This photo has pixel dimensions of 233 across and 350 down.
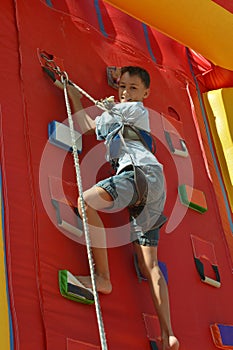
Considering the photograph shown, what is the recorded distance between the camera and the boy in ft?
6.04

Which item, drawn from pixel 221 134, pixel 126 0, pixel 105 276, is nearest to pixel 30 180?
pixel 105 276

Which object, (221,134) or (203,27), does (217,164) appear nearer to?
(221,134)

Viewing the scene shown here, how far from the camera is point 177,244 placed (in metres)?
2.17

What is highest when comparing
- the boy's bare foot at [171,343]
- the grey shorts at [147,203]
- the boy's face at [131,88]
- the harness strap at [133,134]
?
the boy's face at [131,88]

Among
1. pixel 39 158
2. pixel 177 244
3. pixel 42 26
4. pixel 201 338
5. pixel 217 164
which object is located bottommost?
pixel 201 338

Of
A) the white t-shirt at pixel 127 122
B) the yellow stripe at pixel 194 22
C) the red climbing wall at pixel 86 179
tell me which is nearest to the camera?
the red climbing wall at pixel 86 179

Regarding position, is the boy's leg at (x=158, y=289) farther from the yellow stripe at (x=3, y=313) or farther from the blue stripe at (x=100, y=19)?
the blue stripe at (x=100, y=19)

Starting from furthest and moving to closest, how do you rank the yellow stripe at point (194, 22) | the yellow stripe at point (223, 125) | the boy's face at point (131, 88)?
the yellow stripe at point (223, 125), the yellow stripe at point (194, 22), the boy's face at point (131, 88)

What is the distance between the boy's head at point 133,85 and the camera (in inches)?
86.4

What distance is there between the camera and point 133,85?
7.25 ft

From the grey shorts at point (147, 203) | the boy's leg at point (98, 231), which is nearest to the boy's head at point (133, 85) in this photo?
the grey shorts at point (147, 203)

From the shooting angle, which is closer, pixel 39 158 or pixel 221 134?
pixel 39 158

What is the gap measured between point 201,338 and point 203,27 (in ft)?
3.82

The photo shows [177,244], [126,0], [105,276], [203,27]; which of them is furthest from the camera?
[203,27]
